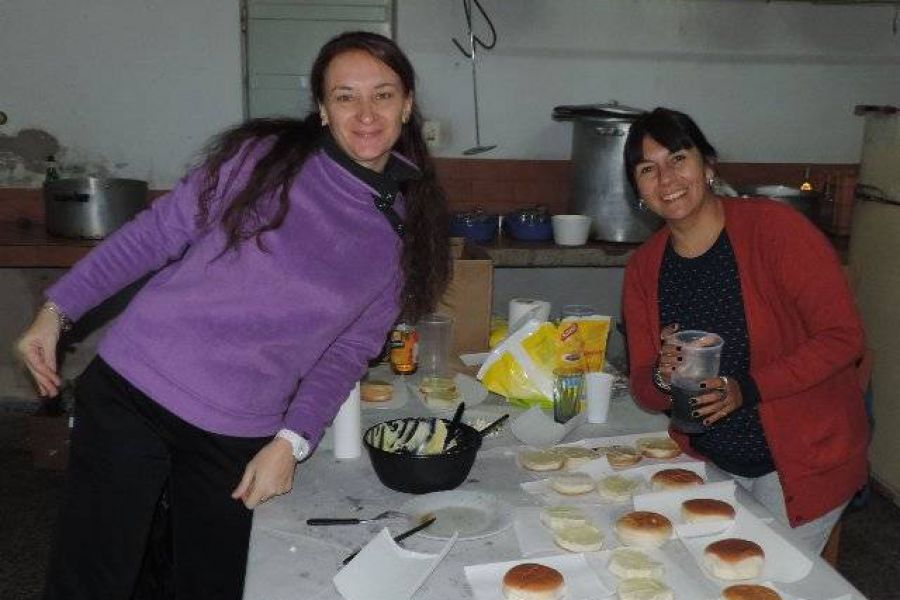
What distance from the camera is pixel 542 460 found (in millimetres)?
1818

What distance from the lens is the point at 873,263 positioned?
3.81 meters

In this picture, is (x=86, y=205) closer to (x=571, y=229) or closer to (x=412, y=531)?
(x=571, y=229)

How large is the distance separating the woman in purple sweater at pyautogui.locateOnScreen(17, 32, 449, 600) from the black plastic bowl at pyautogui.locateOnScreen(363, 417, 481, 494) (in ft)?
0.56

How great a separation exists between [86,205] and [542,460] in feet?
9.57

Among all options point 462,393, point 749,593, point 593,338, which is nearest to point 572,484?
point 749,593

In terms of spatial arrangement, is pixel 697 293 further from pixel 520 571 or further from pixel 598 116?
pixel 598 116

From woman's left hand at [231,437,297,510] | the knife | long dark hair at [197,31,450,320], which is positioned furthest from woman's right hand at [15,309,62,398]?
the knife

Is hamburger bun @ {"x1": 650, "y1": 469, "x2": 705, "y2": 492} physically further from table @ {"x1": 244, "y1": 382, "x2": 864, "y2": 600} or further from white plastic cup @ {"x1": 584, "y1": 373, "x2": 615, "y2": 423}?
white plastic cup @ {"x1": 584, "y1": 373, "x2": 615, "y2": 423}

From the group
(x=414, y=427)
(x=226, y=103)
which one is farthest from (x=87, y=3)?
(x=414, y=427)

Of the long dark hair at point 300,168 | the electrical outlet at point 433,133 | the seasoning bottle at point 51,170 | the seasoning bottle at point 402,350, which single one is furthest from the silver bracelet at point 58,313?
the electrical outlet at point 433,133

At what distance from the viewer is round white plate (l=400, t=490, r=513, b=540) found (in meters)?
1.53

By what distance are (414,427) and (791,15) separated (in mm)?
3924

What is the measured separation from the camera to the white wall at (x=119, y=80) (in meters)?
4.35

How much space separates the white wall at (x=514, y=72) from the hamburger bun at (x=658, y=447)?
2.93 meters
